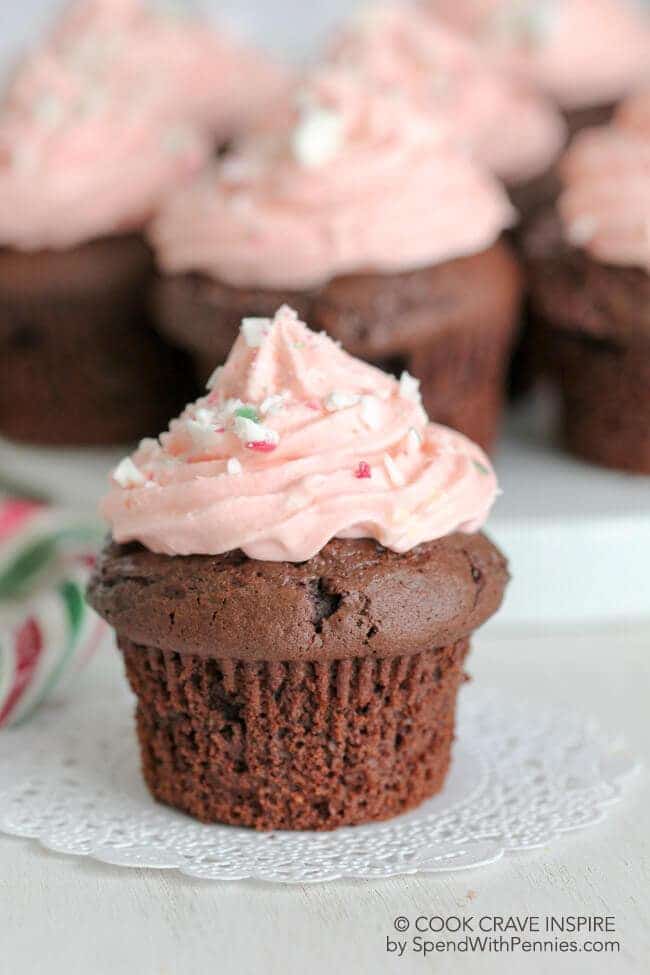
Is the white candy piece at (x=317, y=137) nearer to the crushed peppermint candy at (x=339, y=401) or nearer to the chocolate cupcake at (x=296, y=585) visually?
the chocolate cupcake at (x=296, y=585)

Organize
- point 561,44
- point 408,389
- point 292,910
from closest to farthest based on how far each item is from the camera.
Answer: point 292,910 < point 408,389 < point 561,44

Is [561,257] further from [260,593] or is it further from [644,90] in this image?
[260,593]

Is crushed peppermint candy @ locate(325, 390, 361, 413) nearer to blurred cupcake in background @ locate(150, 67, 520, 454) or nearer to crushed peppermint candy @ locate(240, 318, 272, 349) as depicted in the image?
crushed peppermint candy @ locate(240, 318, 272, 349)

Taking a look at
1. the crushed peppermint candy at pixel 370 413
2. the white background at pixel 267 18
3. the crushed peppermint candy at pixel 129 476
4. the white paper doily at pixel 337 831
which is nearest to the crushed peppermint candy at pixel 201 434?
the crushed peppermint candy at pixel 129 476

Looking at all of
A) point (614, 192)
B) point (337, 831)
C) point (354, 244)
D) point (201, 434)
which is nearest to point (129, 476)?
point (201, 434)

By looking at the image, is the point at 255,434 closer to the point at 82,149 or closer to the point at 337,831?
the point at 337,831

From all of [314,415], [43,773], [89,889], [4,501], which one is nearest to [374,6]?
[4,501]
